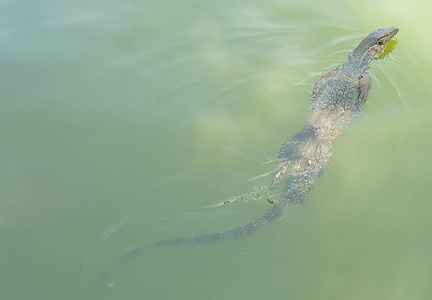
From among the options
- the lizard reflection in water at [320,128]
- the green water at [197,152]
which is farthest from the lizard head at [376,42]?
the green water at [197,152]

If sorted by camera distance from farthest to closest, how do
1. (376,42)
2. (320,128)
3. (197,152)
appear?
1. (376,42)
2. (320,128)
3. (197,152)

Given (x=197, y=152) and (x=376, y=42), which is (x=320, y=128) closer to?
(x=197, y=152)

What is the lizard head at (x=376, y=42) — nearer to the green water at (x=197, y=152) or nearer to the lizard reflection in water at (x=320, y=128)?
the lizard reflection in water at (x=320, y=128)

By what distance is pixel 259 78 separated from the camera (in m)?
4.89

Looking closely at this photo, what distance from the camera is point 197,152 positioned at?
4055 millimetres

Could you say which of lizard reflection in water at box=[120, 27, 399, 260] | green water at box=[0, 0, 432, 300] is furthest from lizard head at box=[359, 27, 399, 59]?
green water at box=[0, 0, 432, 300]

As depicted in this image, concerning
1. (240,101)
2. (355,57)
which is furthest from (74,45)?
(355,57)

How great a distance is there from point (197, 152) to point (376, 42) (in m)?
2.69

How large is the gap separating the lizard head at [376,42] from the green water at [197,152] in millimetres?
184

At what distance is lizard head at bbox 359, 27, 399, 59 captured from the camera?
202 inches

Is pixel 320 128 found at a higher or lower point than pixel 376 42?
lower

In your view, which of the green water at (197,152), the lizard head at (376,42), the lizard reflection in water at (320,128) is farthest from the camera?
the lizard head at (376,42)

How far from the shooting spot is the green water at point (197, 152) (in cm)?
329

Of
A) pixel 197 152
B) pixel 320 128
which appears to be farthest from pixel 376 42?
pixel 197 152
